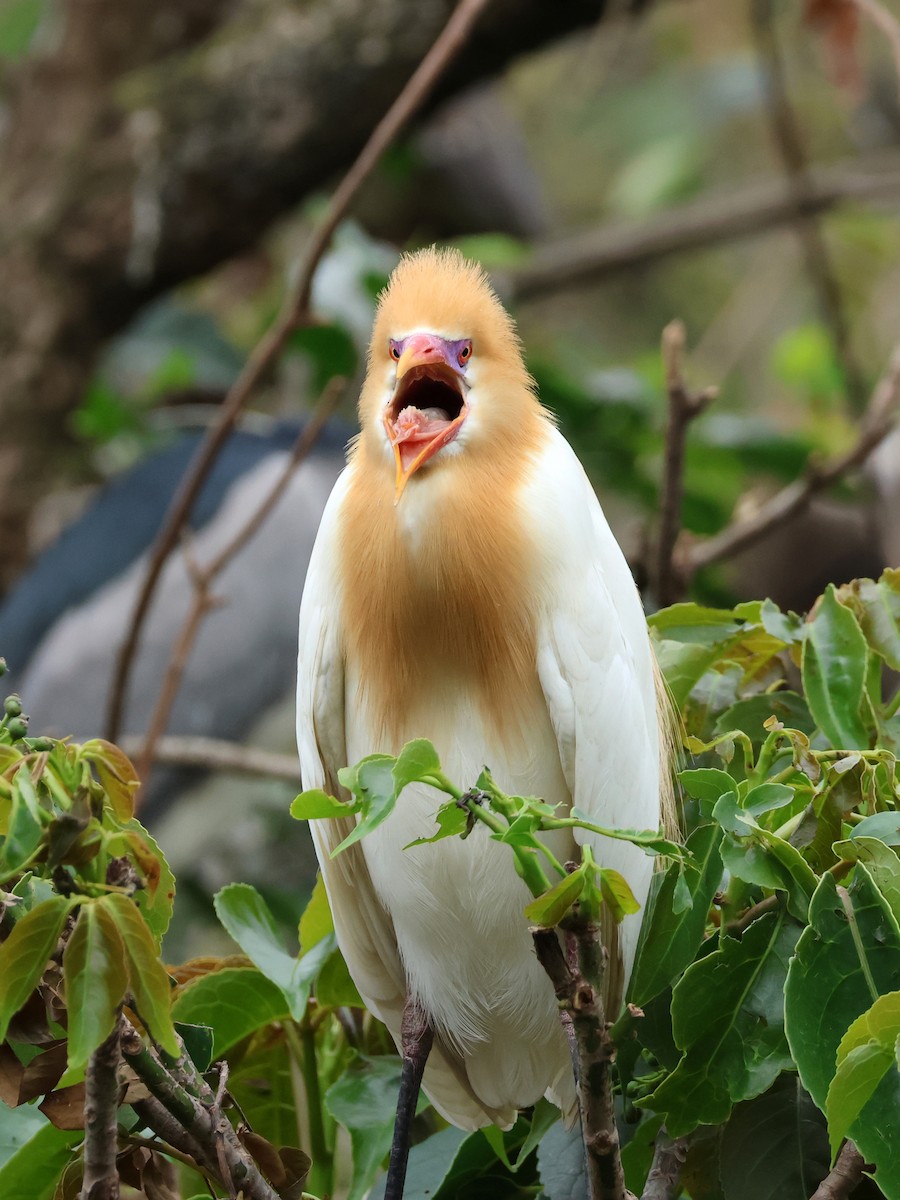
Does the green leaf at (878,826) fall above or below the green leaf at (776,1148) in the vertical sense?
above

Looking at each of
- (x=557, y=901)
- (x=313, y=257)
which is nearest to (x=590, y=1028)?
(x=557, y=901)

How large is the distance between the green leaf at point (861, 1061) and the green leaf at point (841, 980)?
0.03 metres

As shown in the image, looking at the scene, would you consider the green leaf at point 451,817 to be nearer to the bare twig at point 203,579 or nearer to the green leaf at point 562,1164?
the green leaf at point 562,1164

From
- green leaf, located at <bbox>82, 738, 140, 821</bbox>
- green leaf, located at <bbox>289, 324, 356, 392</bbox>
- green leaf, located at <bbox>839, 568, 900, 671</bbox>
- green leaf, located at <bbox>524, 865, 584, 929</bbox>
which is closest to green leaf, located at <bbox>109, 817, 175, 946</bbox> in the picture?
green leaf, located at <bbox>82, 738, 140, 821</bbox>

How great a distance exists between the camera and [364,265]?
3.31 meters

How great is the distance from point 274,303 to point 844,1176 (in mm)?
3687

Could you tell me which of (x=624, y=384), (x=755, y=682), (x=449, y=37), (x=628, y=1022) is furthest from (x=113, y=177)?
(x=628, y=1022)

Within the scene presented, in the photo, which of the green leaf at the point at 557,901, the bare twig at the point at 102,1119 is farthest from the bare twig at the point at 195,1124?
the green leaf at the point at 557,901

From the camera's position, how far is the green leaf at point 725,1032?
3.15ft

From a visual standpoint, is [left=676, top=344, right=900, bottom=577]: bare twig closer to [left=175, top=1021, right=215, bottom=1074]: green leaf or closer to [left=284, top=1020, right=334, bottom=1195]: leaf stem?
[left=284, top=1020, right=334, bottom=1195]: leaf stem

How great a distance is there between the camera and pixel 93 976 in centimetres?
73

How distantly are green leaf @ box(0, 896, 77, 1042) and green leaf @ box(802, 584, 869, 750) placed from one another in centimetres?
57

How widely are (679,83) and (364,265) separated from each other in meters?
3.71

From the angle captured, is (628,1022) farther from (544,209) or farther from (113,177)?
(544,209)
